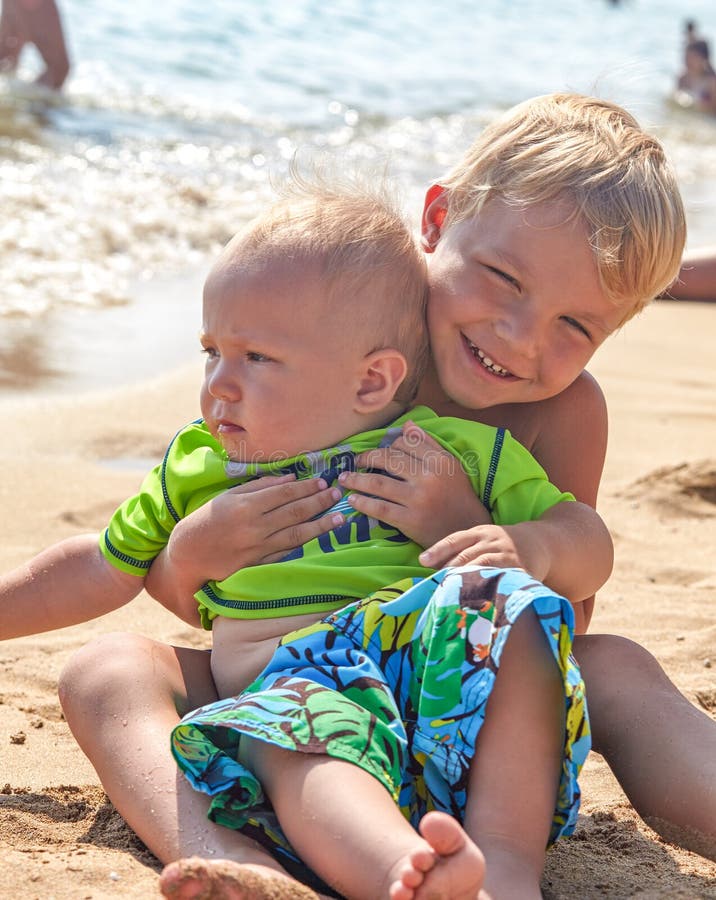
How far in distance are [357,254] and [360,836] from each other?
0.98 meters

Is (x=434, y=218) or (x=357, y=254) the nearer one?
(x=357, y=254)

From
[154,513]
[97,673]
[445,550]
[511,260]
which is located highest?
[511,260]

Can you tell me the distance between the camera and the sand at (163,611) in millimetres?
1849

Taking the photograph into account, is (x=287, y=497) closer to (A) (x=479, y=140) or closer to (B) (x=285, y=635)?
(B) (x=285, y=635)

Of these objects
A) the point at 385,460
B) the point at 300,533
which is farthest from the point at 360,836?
the point at 385,460

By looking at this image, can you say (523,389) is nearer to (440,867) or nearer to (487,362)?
(487,362)

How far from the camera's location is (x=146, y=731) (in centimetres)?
188

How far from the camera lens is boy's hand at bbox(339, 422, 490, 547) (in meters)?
2.00

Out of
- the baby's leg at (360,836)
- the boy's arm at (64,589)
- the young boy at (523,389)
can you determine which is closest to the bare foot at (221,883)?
the baby's leg at (360,836)

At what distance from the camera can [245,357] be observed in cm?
206

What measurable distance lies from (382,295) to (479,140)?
1.57 feet

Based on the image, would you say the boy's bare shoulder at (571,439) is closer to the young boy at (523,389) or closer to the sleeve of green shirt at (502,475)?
the young boy at (523,389)

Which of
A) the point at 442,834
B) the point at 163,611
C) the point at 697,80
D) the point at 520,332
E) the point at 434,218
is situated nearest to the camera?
the point at 442,834

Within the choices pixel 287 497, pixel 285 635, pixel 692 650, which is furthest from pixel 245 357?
pixel 692 650
